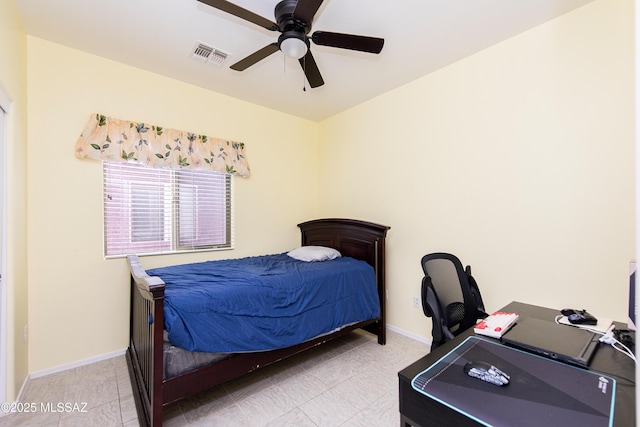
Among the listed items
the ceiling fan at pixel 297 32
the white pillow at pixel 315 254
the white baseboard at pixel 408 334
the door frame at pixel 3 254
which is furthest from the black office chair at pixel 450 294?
the door frame at pixel 3 254

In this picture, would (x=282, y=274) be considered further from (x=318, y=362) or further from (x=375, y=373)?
(x=375, y=373)

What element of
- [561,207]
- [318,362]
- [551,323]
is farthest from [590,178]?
[318,362]

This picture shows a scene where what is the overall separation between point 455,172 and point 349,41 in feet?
4.94

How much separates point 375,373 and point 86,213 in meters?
2.75

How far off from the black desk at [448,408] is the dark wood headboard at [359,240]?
5.37 feet

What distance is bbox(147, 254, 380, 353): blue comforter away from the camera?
1.68 meters

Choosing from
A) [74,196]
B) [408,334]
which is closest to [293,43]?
[74,196]

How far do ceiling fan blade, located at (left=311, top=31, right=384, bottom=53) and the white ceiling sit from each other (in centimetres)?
29

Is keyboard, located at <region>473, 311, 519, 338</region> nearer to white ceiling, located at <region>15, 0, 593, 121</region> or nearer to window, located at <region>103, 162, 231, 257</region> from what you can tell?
white ceiling, located at <region>15, 0, 593, 121</region>

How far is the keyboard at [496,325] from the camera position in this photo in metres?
1.28

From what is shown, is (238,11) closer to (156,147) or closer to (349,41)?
(349,41)

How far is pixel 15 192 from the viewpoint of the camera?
6.11 ft

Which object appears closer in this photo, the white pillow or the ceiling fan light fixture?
the ceiling fan light fixture

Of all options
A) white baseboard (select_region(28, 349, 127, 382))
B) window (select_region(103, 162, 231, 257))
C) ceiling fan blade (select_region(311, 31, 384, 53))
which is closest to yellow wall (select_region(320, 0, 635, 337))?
ceiling fan blade (select_region(311, 31, 384, 53))
